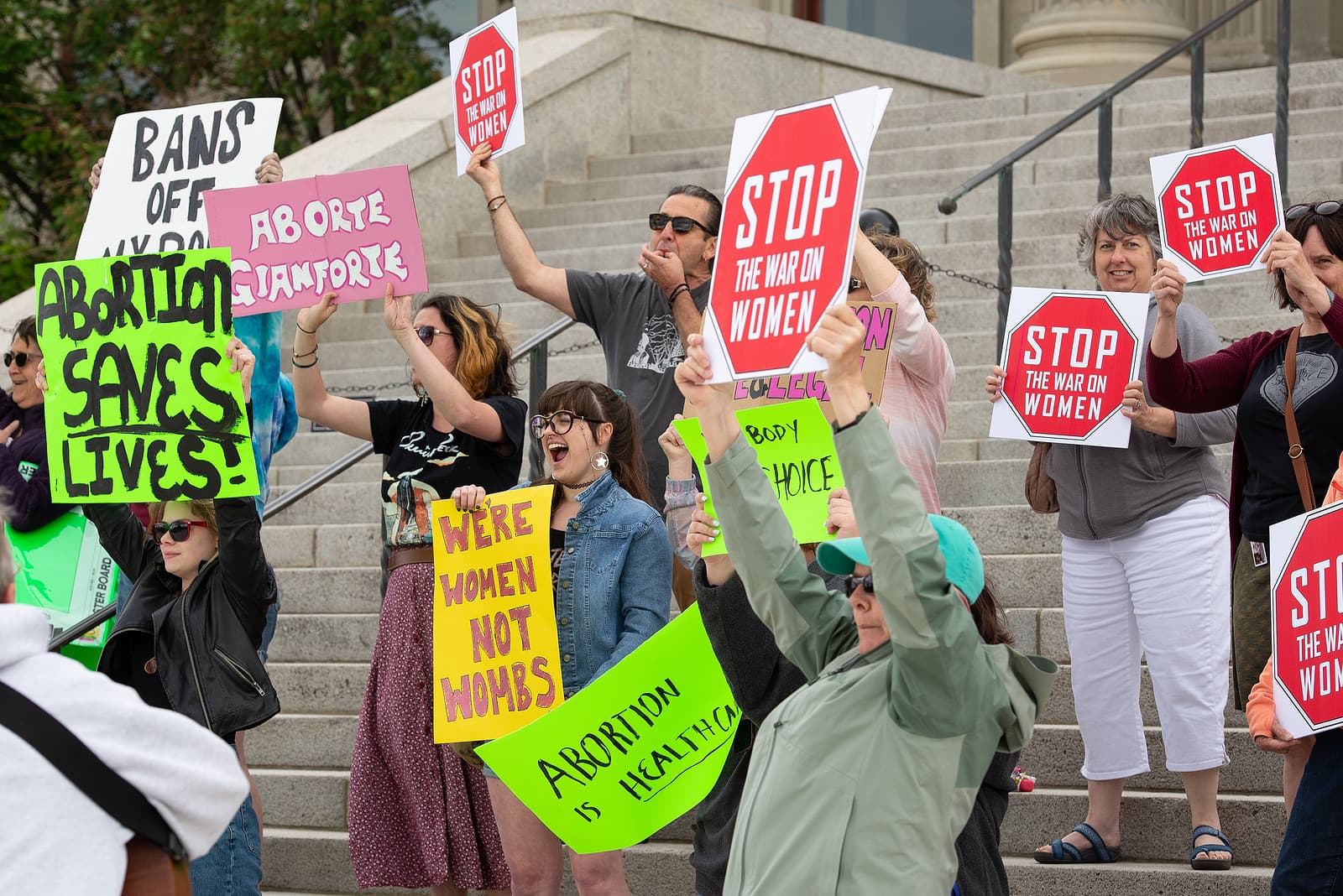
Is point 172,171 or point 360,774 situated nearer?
point 360,774

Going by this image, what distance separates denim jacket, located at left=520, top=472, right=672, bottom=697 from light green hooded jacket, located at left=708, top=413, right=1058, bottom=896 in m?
1.54

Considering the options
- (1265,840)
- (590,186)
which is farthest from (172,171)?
(590,186)

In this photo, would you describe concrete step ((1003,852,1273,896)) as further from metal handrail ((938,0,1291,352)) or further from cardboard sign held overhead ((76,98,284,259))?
metal handrail ((938,0,1291,352))

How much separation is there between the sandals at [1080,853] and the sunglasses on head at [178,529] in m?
2.66

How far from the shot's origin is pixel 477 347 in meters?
5.75

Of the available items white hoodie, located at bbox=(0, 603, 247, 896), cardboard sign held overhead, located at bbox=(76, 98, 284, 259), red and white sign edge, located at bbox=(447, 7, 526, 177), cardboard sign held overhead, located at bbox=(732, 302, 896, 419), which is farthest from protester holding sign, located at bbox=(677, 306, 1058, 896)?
red and white sign edge, located at bbox=(447, 7, 526, 177)

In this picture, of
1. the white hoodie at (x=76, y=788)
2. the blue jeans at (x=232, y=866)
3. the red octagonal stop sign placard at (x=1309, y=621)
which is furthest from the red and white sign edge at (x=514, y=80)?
the white hoodie at (x=76, y=788)

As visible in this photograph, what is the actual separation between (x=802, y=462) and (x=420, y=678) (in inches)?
56.1

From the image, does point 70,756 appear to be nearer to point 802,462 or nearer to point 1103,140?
point 802,462

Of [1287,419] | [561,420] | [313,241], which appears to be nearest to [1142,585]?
[1287,419]

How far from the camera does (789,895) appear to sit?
11.2 feet

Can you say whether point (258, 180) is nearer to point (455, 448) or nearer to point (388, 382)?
point (455, 448)

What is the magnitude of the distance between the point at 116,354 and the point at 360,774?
142cm

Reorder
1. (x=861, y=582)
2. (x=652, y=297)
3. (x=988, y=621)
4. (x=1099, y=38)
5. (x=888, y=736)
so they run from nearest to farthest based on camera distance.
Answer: (x=888, y=736)
(x=861, y=582)
(x=988, y=621)
(x=652, y=297)
(x=1099, y=38)
